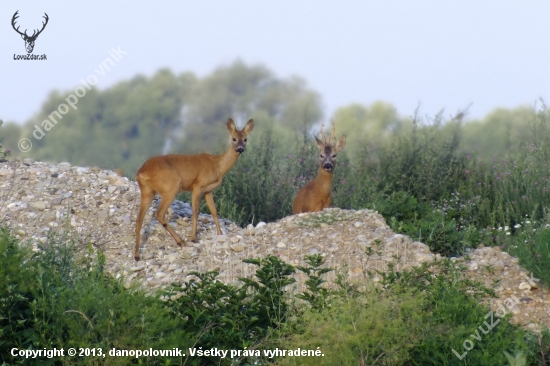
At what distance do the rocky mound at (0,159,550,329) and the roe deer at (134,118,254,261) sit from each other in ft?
1.09

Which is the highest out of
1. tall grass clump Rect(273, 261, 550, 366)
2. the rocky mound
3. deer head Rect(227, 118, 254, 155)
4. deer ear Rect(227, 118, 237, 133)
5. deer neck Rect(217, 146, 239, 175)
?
deer ear Rect(227, 118, 237, 133)

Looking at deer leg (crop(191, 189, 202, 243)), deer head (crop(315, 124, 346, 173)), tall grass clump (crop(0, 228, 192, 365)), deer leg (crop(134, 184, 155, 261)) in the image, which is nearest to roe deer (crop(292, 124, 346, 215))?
deer head (crop(315, 124, 346, 173))

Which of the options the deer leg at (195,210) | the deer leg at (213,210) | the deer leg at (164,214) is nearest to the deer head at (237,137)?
the deer leg at (213,210)

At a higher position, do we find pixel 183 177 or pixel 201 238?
pixel 183 177

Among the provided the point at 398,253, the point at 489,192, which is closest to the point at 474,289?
the point at 398,253

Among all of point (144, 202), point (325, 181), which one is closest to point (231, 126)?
point (325, 181)

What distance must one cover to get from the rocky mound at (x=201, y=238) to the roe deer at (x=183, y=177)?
0.33 metres

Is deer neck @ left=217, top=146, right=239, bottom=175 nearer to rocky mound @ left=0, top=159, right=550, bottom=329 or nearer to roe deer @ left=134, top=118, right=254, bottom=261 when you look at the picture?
roe deer @ left=134, top=118, right=254, bottom=261

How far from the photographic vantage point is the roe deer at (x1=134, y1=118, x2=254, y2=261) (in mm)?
9852

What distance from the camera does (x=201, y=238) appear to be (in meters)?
10.3

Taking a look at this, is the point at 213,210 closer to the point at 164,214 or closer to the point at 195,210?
the point at 195,210

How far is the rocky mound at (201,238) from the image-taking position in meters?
8.04

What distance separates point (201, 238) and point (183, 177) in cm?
Answer: 78

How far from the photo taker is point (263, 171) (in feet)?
44.7
